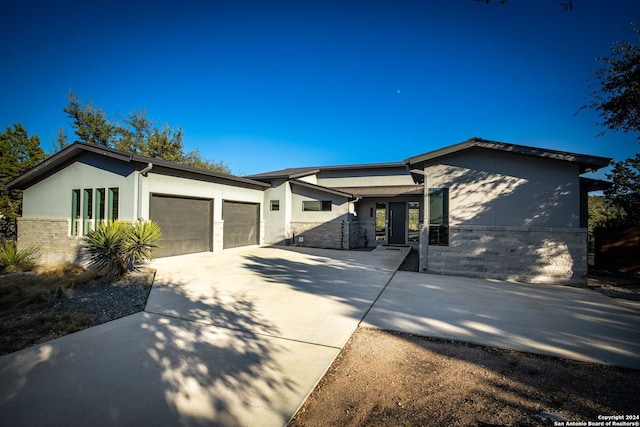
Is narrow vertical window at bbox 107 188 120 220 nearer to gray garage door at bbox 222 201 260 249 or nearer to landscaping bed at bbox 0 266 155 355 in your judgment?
landscaping bed at bbox 0 266 155 355

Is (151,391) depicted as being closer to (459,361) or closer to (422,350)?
(422,350)

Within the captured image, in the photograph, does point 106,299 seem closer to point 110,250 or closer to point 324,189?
point 110,250

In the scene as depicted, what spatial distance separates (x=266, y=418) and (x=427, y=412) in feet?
4.77

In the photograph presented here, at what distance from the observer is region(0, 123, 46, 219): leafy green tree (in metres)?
14.2

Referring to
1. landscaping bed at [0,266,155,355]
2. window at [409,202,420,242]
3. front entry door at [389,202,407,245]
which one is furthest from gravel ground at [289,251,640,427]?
front entry door at [389,202,407,245]

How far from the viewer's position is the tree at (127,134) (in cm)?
2531

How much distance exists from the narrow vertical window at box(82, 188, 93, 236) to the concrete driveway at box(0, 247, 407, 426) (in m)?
7.23

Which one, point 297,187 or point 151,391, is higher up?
point 297,187

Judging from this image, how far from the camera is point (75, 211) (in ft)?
36.4

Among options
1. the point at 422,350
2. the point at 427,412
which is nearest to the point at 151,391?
the point at 427,412

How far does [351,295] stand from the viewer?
6156 millimetres

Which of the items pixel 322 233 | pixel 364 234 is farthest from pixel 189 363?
pixel 364 234

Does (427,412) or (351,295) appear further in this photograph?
(351,295)

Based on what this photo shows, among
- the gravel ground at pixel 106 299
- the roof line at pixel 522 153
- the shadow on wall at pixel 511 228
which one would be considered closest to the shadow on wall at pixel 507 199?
the shadow on wall at pixel 511 228
